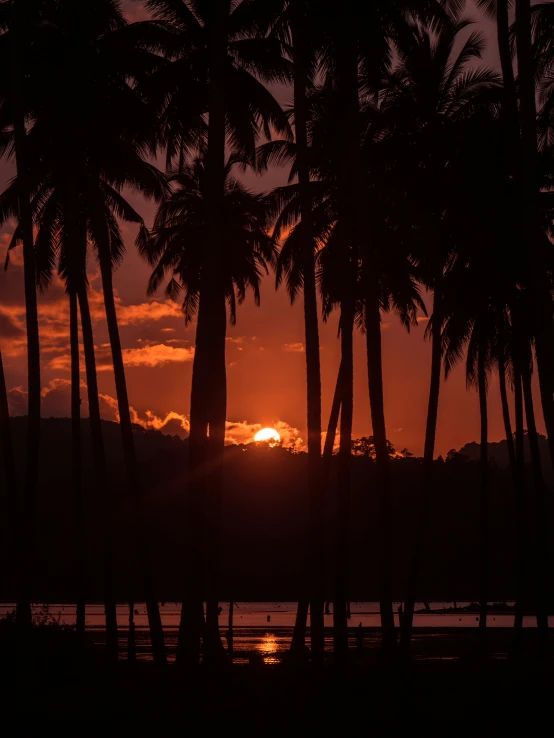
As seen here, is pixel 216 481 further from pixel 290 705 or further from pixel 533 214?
pixel 290 705

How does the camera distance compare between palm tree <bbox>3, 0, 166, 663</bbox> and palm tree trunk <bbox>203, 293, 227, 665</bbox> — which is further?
palm tree <bbox>3, 0, 166, 663</bbox>

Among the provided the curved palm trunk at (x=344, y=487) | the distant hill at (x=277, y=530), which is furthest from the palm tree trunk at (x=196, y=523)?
the distant hill at (x=277, y=530)

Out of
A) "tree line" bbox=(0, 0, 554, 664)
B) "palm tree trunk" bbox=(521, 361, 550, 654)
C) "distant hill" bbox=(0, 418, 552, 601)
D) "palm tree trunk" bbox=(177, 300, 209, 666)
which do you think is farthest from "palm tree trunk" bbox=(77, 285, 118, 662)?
"distant hill" bbox=(0, 418, 552, 601)

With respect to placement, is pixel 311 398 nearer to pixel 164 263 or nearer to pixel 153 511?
pixel 164 263

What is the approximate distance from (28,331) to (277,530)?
137803 millimetres

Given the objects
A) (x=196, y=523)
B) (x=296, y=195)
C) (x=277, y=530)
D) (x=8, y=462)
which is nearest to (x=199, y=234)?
(x=296, y=195)

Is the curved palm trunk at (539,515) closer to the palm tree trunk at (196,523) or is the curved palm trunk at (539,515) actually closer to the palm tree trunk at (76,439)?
the palm tree trunk at (76,439)

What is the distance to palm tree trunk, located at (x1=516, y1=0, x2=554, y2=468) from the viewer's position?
1894 cm

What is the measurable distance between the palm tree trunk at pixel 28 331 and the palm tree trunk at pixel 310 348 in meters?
6.94

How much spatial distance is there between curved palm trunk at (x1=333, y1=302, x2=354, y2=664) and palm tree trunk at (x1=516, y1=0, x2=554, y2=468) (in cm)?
706

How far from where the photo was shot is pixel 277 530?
→ 15888 centimetres

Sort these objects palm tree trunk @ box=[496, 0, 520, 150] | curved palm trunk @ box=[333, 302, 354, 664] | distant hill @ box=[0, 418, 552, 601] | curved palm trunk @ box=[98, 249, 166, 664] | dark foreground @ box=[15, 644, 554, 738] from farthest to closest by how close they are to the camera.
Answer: distant hill @ box=[0, 418, 552, 601] → curved palm trunk @ box=[98, 249, 166, 664] → curved palm trunk @ box=[333, 302, 354, 664] → palm tree trunk @ box=[496, 0, 520, 150] → dark foreground @ box=[15, 644, 554, 738]

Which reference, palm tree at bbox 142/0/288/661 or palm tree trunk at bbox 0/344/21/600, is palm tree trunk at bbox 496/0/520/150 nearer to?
palm tree at bbox 142/0/288/661

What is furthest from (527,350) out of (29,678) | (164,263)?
(29,678)
